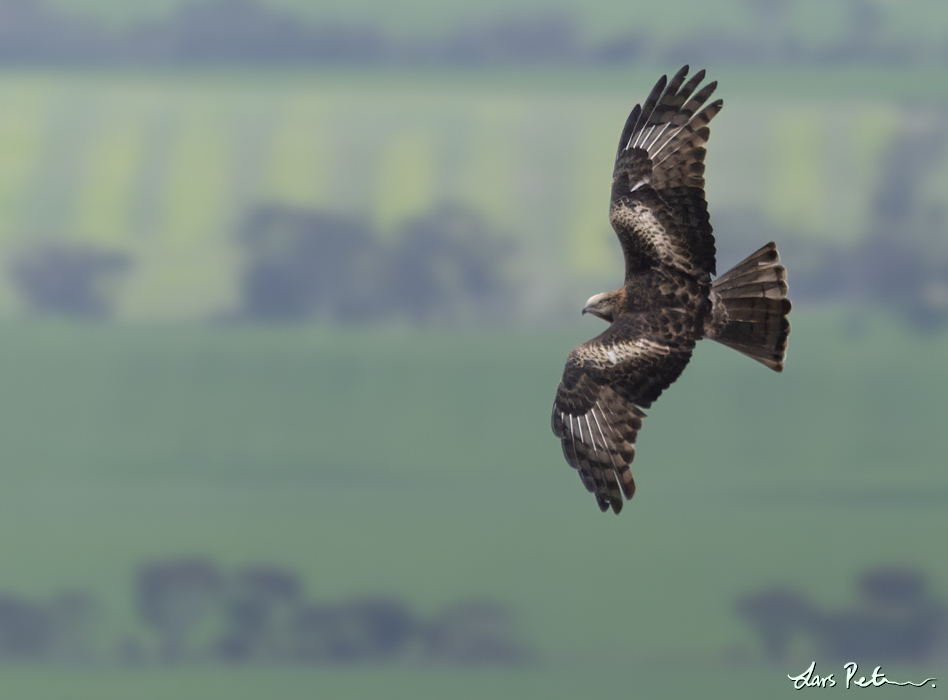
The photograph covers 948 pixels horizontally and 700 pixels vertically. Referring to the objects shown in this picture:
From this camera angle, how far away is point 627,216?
10.2m

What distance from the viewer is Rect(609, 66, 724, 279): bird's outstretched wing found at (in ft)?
32.6

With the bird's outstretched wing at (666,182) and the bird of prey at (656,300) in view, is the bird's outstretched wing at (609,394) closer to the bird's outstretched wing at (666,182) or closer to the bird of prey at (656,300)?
the bird of prey at (656,300)

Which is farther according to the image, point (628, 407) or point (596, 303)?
point (596, 303)

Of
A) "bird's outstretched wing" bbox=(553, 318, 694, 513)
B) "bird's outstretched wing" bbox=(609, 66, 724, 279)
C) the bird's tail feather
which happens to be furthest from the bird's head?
the bird's tail feather

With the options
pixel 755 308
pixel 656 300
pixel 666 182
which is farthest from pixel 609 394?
pixel 666 182

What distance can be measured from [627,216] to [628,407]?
5.54 ft

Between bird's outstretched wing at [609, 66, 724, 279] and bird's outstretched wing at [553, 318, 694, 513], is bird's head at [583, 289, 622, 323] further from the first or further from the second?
bird's outstretched wing at [553, 318, 694, 513]

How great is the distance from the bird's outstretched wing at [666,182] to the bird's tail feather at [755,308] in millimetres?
257

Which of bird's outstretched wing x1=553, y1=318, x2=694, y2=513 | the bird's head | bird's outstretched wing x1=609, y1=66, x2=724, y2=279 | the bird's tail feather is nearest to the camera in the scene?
bird's outstretched wing x1=553, y1=318, x2=694, y2=513

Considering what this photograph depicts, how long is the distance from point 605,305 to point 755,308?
132 cm

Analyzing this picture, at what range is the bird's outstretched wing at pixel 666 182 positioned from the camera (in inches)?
392

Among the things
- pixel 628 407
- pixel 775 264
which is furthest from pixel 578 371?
pixel 775 264

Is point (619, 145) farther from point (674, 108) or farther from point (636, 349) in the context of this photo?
point (636, 349)

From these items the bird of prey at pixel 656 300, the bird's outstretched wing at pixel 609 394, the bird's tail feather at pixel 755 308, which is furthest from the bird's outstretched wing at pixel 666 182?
the bird's outstretched wing at pixel 609 394
